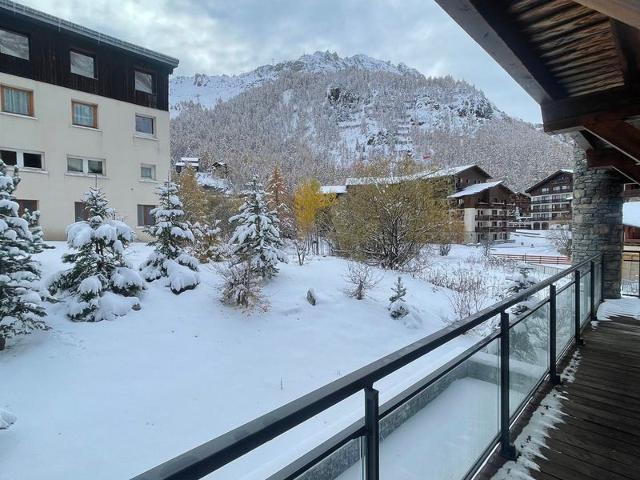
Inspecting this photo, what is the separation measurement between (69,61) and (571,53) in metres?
17.9

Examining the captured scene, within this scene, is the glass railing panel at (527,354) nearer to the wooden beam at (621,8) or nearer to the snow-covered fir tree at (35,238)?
the wooden beam at (621,8)

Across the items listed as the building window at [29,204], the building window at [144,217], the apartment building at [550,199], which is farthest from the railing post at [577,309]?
the apartment building at [550,199]

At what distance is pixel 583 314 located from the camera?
510 centimetres

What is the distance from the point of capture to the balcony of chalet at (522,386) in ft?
3.74

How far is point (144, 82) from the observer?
55.8ft

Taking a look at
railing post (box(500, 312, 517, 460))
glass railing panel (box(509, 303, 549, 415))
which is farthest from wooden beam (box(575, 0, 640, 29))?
glass railing panel (box(509, 303, 549, 415))

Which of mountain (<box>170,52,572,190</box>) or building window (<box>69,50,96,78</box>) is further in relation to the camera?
mountain (<box>170,52,572,190</box>)

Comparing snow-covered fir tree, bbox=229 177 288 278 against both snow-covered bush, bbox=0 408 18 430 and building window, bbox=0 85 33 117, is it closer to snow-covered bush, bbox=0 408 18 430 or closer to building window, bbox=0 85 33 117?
snow-covered bush, bbox=0 408 18 430

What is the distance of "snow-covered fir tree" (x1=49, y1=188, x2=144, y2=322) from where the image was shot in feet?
22.7

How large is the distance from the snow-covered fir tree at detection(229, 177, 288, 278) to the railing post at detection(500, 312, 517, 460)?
24.5ft

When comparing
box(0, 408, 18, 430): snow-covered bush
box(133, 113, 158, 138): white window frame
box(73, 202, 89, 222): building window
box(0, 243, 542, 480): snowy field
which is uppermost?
box(133, 113, 158, 138): white window frame

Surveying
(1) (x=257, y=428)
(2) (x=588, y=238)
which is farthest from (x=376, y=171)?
(1) (x=257, y=428)

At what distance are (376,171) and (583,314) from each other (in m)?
12.4

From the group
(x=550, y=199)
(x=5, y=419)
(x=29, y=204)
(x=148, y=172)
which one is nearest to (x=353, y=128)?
(x=550, y=199)
